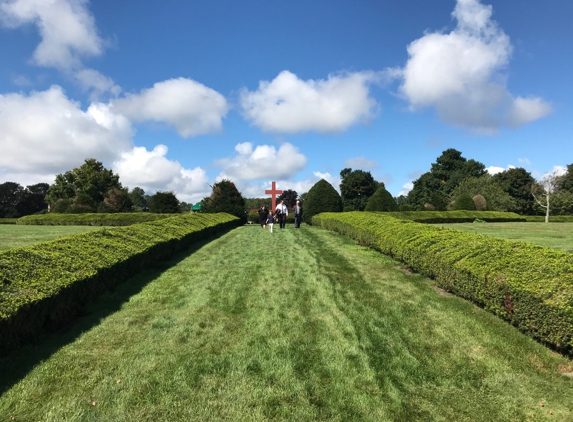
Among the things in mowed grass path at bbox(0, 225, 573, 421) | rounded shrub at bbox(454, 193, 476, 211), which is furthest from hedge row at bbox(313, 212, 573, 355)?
rounded shrub at bbox(454, 193, 476, 211)

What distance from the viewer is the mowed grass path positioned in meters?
2.79

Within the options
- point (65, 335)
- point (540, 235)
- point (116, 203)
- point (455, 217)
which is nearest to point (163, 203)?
point (116, 203)

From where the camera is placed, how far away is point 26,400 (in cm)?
283

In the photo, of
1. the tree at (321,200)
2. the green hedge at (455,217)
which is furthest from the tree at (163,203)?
the green hedge at (455,217)

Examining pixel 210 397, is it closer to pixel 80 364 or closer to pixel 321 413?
pixel 321 413

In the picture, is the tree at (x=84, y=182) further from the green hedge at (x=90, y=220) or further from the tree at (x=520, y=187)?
the tree at (x=520, y=187)

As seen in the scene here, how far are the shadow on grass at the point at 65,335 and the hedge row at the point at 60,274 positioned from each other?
0.10 m

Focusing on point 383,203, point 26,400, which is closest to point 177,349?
point 26,400

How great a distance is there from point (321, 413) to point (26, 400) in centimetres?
223

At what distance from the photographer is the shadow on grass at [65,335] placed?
3.25m

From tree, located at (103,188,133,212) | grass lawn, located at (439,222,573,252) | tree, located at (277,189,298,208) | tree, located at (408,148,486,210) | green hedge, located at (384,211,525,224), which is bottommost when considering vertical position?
grass lawn, located at (439,222,573,252)

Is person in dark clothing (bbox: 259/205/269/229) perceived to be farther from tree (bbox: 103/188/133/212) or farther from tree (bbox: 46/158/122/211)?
tree (bbox: 46/158/122/211)

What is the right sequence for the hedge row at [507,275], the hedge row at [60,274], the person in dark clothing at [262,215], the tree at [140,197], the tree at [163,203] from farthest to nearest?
the tree at [140,197] → the tree at [163,203] → the person in dark clothing at [262,215] → the hedge row at [507,275] → the hedge row at [60,274]

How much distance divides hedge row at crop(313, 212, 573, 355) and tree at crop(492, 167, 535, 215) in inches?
1895
